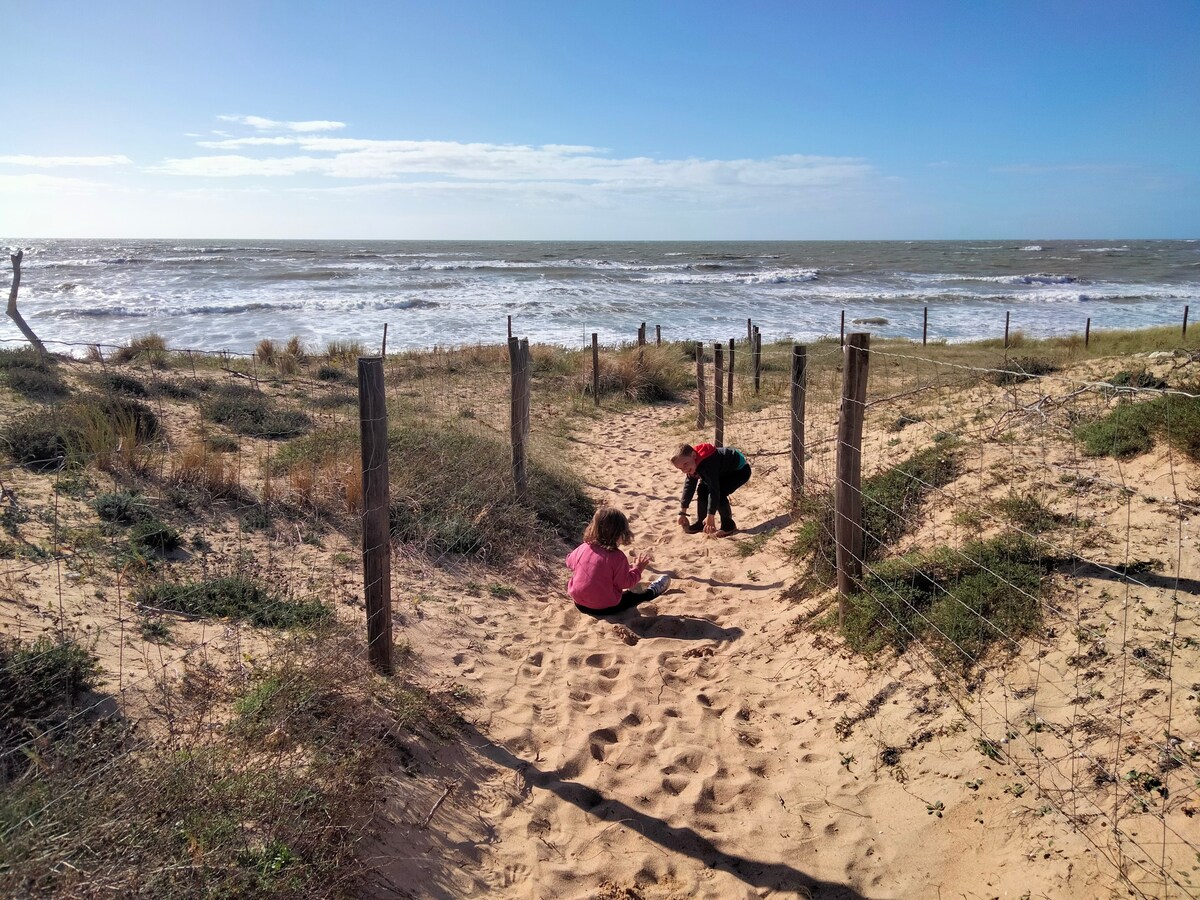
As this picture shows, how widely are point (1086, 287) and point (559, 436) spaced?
154ft

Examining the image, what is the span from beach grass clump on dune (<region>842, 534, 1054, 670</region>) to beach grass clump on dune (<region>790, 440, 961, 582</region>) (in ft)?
1.54

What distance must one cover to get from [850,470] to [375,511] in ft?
9.15

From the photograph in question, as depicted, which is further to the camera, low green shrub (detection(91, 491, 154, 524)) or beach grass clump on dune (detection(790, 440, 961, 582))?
low green shrub (detection(91, 491, 154, 524))

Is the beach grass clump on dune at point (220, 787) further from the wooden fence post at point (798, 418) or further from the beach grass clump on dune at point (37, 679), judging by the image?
the wooden fence post at point (798, 418)

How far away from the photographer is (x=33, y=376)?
928cm

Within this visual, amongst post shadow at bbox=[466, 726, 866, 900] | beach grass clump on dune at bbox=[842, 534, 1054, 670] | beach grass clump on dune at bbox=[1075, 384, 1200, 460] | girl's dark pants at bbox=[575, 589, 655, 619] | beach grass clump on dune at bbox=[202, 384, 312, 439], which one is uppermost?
beach grass clump on dune at bbox=[1075, 384, 1200, 460]

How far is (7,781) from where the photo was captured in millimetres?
2662

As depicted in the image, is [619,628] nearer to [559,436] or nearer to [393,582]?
[393,582]

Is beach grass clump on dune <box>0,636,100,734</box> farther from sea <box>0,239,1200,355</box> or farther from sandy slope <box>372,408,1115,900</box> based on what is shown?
sea <box>0,239,1200,355</box>

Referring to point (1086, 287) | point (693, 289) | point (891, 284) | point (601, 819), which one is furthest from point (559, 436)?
point (1086, 287)

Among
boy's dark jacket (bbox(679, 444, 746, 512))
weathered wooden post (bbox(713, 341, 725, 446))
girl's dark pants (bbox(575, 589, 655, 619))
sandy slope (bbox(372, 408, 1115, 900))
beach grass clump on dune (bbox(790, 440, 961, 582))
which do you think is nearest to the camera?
sandy slope (bbox(372, 408, 1115, 900))

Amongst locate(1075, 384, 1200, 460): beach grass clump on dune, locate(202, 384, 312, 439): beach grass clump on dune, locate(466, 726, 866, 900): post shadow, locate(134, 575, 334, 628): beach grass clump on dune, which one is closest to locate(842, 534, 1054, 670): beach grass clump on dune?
locate(1075, 384, 1200, 460): beach grass clump on dune

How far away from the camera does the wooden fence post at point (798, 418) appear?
23.6 feet

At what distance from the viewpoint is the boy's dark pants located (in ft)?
23.4
